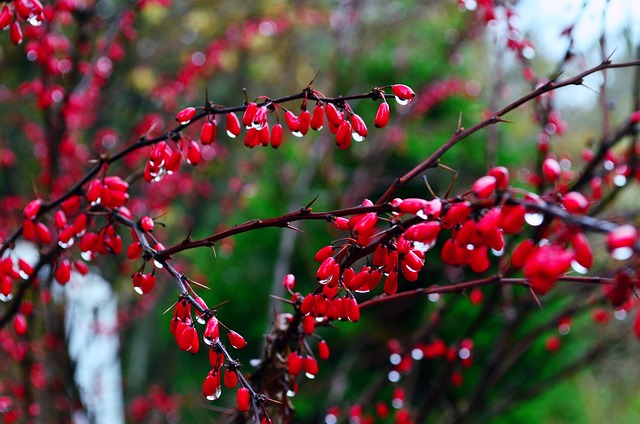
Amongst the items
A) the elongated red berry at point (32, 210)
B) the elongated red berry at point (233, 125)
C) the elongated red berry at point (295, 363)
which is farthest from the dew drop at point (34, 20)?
the elongated red berry at point (295, 363)

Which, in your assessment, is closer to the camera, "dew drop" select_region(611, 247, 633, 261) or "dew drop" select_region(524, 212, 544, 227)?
"dew drop" select_region(611, 247, 633, 261)

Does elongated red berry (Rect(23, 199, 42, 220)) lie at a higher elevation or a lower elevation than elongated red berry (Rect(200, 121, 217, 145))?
lower

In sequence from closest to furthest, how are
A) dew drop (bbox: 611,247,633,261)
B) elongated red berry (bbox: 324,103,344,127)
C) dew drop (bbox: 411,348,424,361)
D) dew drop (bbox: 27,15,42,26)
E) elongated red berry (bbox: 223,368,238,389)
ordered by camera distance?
dew drop (bbox: 611,247,633,261) < elongated red berry (bbox: 223,368,238,389) < elongated red berry (bbox: 324,103,344,127) < dew drop (bbox: 27,15,42,26) < dew drop (bbox: 411,348,424,361)

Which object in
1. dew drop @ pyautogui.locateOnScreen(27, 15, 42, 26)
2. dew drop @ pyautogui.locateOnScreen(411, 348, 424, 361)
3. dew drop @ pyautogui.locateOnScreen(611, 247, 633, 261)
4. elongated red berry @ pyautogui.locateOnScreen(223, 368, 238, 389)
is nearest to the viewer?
dew drop @ pyautogui.locateOnScreen(611, 247, 633, 261)

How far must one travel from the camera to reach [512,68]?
27.1 ft

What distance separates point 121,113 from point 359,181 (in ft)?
15.9

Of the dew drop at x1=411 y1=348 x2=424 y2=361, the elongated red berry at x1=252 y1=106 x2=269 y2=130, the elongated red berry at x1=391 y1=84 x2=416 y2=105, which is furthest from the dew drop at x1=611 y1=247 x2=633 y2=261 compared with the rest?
the dew drop at x1=411 y1=348 x2=424 y2=361

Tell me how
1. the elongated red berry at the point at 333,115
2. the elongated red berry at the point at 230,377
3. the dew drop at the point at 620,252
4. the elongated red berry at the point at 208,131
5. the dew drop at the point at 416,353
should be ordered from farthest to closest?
the dew drop at the point at 416,353 < the elongated red berry at the point at 208,131 < the elongated red berry at the point at 333,115 < the elongated red berry at the point at 230,377 < the dew drop at the point at 620,252

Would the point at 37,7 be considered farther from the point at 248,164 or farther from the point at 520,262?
the point at 248,164

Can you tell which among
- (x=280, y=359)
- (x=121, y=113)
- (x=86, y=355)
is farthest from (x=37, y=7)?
(x=121, y=113)

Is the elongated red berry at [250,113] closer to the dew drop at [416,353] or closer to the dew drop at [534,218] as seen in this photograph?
the dew drop at [534,218]

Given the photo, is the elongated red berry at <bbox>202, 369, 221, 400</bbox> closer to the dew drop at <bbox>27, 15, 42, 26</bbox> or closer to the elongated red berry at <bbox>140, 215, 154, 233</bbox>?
the elongated red berry at <bbox>140, 215, 154, 233</bbox>

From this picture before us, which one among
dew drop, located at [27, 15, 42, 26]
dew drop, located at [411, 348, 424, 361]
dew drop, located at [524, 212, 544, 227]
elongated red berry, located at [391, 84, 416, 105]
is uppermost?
dew drop, located at [27, 15, 42, 26]

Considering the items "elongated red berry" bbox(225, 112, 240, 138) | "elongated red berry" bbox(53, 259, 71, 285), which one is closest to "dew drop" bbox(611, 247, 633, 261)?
"elongated red berry" bbox(225, 112, 240, 138)
